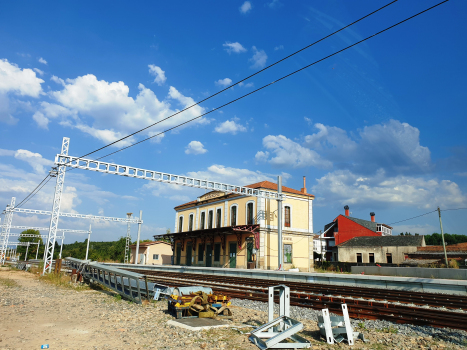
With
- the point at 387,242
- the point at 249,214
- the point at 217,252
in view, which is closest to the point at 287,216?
the point at 249,214

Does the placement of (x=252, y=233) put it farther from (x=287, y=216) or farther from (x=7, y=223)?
(x=7, y=223)

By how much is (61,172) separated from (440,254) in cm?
3663

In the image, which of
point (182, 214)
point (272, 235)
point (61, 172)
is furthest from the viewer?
point (182, 214)

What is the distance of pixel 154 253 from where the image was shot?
46.7 m

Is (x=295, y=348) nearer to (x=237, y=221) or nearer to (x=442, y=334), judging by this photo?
(x=442, y=334)

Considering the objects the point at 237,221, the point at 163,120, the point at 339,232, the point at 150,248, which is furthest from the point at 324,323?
the point at 339,232

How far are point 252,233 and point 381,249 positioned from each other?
18.7 metres

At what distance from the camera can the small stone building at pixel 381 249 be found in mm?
38162

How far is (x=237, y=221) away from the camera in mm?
33406

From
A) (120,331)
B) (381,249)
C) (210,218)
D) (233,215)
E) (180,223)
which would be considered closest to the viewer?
(120,331)

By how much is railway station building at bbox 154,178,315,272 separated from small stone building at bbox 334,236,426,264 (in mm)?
10811

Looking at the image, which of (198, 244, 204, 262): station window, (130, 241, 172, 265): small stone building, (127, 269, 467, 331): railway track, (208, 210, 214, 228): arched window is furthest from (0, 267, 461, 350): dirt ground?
(130, 241, 172, 265): small stone building

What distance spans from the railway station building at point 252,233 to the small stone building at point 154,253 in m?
10.0

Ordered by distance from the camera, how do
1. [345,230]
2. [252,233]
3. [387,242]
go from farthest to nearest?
1. [345,230]
2. [387,242]
3. [252,233]
